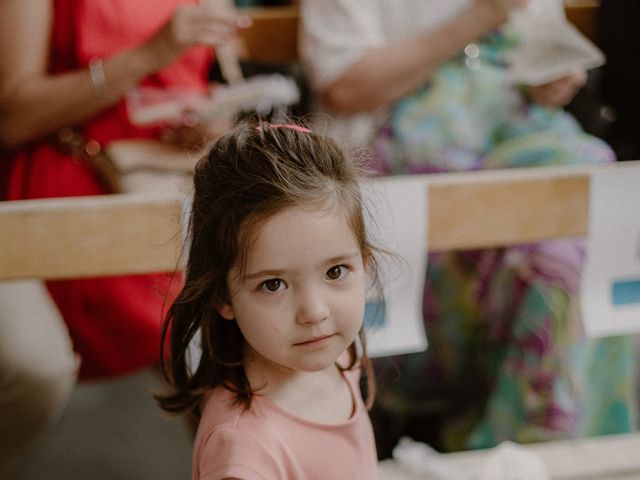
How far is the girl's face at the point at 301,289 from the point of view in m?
0.77

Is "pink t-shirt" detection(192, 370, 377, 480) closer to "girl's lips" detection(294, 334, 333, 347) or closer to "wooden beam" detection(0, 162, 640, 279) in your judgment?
"girl's lips" detection(294, 334, 333, 347)

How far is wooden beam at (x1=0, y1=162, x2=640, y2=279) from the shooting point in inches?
40.2

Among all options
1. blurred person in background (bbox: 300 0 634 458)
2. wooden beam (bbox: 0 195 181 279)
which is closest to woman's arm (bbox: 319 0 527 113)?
blurred person in background (bbox: 300 0 634 458)

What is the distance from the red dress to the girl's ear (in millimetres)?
564

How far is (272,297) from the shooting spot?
786mm

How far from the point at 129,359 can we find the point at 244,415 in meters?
0.68

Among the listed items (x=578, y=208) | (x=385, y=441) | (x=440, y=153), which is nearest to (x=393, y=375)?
(x=385, y=441)

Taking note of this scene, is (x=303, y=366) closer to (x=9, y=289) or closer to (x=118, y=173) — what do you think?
(x=118, y=173)

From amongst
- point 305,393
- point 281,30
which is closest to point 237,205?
point 305,393

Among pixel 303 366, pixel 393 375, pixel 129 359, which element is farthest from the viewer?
pixel 393 375

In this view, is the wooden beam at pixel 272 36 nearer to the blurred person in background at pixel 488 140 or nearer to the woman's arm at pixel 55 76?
the blurred person in background at pixel 488 140

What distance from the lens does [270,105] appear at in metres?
1.49

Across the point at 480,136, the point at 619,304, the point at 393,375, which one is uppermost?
the point at 480,136

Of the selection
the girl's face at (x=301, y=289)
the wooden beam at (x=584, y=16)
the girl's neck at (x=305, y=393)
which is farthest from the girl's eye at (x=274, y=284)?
the wooden beam at (x=584, y=16)
